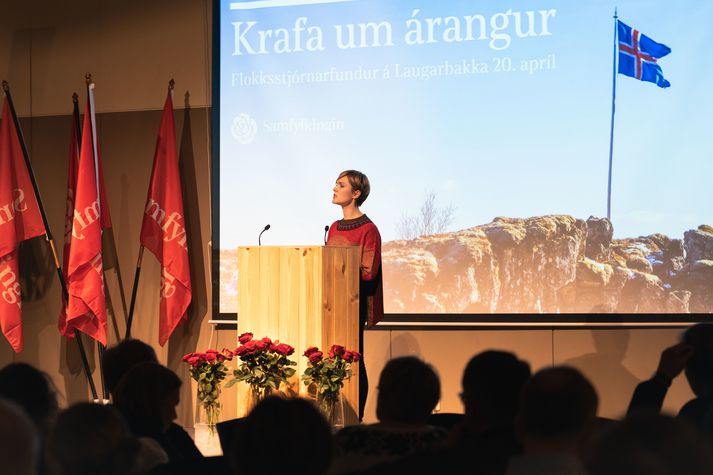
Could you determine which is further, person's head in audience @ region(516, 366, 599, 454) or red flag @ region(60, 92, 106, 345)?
red flag @ region(60, 92, 106, 345)

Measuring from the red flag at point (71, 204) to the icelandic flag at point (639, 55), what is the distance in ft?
12.0

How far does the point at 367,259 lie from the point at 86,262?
2074 mm

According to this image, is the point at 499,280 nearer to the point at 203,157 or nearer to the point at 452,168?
the point at 452,168

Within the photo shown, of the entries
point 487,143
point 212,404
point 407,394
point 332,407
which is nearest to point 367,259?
point 332,407

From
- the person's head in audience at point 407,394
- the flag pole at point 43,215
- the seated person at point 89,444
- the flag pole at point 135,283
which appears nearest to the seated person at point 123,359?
the person's head in audience at point 407,394

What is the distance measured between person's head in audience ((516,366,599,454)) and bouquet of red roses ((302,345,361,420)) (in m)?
2.81

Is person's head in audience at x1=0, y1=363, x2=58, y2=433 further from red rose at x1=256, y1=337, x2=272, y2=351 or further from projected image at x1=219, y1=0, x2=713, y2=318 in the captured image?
projected image at x1=219, y1=0, x2=713, y2=318

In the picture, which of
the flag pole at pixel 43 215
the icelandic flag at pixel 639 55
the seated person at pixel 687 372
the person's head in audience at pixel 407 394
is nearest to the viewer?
the person's head in audience at pixel 407 394

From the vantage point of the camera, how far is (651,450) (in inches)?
53.5

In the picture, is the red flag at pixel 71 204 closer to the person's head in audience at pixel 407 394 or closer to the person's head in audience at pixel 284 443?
the person's head in audience at pixel 407 394

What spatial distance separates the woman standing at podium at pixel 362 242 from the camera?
5129 millimetres

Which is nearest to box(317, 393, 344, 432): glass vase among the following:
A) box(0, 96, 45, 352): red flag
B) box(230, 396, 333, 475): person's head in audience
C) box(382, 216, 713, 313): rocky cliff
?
box(382, 216, 713, 313): rocky cliff

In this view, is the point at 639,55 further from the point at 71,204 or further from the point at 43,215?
the point at 43,215

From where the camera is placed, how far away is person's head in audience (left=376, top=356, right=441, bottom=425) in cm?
233
